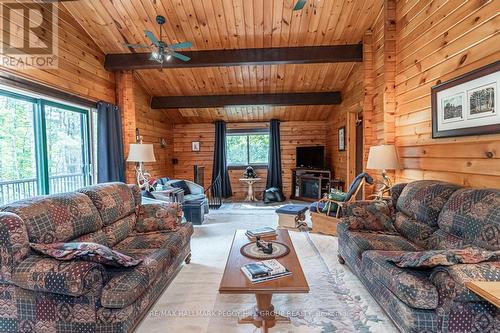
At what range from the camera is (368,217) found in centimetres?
281

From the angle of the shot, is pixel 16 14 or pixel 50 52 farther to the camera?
pixel 50 52

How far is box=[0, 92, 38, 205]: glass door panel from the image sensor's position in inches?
119

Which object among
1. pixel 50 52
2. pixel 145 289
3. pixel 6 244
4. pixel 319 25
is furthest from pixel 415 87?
pixel 50 52

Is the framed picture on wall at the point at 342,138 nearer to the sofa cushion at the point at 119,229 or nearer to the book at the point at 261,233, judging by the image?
the book at the point at 261,233

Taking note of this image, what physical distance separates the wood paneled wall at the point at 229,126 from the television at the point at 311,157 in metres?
0.38

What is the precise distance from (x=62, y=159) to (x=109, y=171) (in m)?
0.69

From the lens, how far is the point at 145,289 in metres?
1.85

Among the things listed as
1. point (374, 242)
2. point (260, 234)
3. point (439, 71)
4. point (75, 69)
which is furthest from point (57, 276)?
point (439, 71)

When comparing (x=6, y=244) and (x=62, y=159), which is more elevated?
(x=62, y=159)

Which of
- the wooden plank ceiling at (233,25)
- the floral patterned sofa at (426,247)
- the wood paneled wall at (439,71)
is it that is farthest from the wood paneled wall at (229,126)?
the floral patterned sofa at (426,247)

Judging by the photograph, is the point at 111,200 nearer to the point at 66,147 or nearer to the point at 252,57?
the point at 66,147

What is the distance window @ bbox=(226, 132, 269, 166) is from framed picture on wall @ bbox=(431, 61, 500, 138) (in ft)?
17.4

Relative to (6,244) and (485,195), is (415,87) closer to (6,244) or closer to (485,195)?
(485,195)

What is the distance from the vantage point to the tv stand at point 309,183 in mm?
6702
